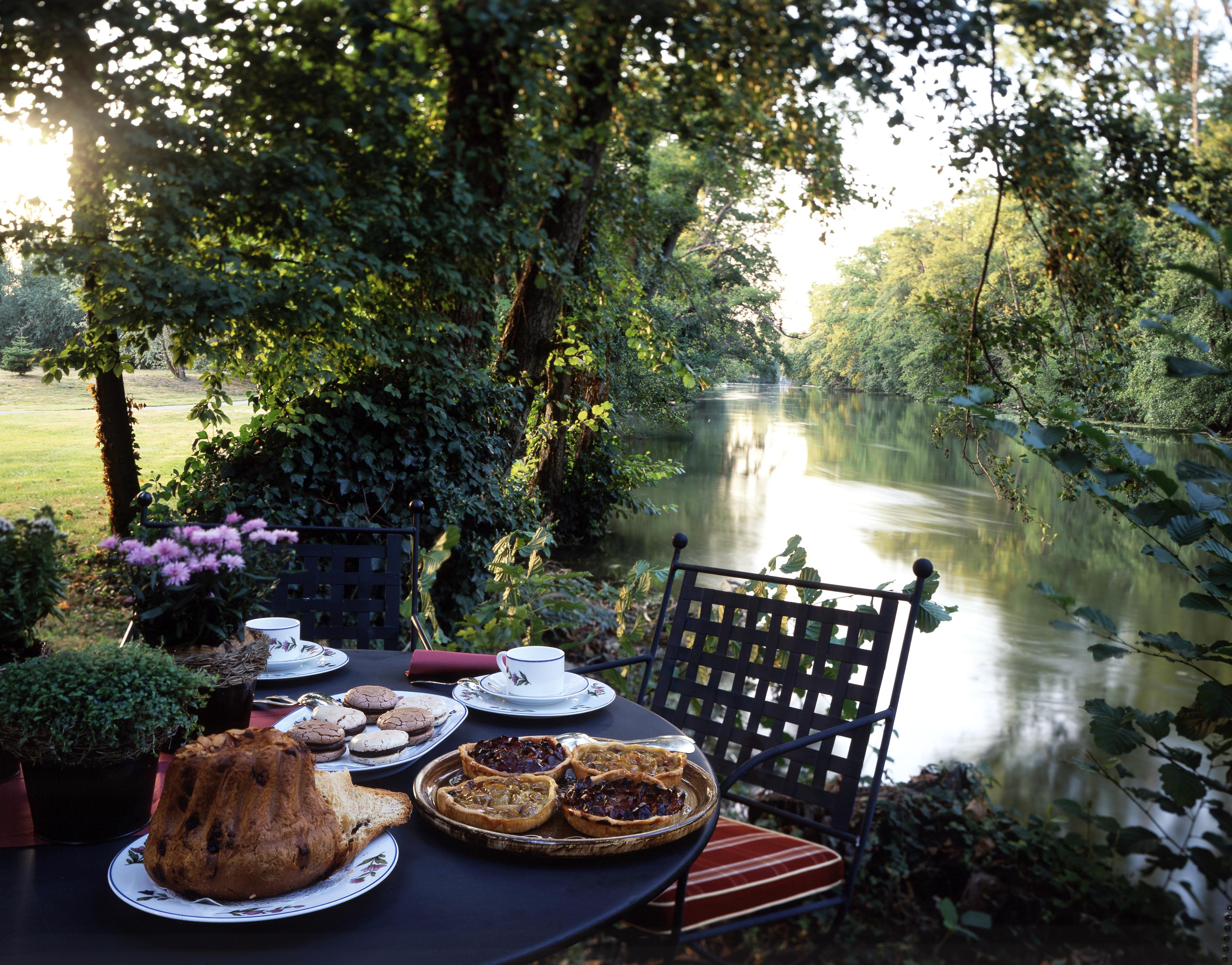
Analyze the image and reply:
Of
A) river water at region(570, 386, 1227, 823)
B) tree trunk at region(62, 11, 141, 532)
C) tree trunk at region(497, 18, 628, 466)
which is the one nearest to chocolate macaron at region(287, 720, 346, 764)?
tree trunk at region(62, 11, 141, 532)

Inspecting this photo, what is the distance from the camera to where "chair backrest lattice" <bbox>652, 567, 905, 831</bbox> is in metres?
1.47

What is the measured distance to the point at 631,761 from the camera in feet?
3.55

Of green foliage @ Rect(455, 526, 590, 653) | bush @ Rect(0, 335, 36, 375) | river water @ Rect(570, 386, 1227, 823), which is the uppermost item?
bush @ Rect(0, 335, 36, 375)

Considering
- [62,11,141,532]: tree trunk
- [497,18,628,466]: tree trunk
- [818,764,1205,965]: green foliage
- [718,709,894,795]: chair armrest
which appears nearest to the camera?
[718,709,894,795]: chair armrest

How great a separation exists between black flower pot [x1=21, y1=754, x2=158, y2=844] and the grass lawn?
152 inches

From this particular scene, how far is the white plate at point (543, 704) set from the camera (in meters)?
1.28

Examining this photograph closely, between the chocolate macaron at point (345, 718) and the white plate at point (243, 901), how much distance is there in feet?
1.05

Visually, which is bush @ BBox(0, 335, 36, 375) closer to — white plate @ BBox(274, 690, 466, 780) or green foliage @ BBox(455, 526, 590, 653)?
green foliage @ BBox(455, 526, 590, 653)

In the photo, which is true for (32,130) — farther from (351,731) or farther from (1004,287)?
(1004,287)

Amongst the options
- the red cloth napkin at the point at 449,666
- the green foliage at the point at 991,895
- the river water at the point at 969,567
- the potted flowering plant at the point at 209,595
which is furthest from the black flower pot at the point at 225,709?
the river water at the point at 969,567

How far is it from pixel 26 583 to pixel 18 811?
0.79 ft

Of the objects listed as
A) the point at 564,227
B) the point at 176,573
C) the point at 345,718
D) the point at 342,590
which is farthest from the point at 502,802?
the point at 564,227

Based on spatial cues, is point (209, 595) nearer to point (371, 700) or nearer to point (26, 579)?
point (26, 579)

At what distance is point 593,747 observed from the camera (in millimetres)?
1121
